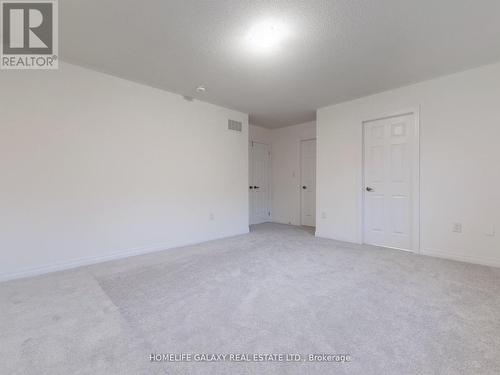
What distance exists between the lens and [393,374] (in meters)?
1.23

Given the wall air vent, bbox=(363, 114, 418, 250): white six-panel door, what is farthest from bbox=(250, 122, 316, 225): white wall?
bbox=(363, 114, 418, 250): white six-panel door

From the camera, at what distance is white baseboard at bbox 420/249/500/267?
112 inches

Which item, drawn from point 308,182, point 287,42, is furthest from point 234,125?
point 287,42

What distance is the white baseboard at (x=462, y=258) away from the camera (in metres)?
2.84

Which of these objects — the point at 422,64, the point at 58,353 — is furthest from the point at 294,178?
the point at 58,353

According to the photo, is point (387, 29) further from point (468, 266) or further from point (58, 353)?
point (58, 353)

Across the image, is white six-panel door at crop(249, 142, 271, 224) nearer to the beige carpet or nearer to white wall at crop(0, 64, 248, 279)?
white wall at crop(0, 64, 248, 279)

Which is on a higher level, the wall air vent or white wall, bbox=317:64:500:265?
the wall air vent

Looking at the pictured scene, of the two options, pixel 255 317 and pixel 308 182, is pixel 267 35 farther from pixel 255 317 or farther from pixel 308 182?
pixel 308 182

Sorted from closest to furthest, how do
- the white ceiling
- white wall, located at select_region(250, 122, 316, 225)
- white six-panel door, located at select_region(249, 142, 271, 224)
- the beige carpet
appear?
the beige carpet, the white ceiling, white wall, located at select_region(250, 122, 316, 225), white six-panel door, located at select_region(249, 142, 271, 224)

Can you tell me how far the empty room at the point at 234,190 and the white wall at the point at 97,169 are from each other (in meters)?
0.02

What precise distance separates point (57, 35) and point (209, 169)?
8.37 ft

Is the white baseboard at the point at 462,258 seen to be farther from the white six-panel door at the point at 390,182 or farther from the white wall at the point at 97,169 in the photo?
the white wall at the point at 97,169

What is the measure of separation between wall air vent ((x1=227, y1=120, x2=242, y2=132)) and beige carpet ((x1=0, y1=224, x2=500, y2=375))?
2.66 m
